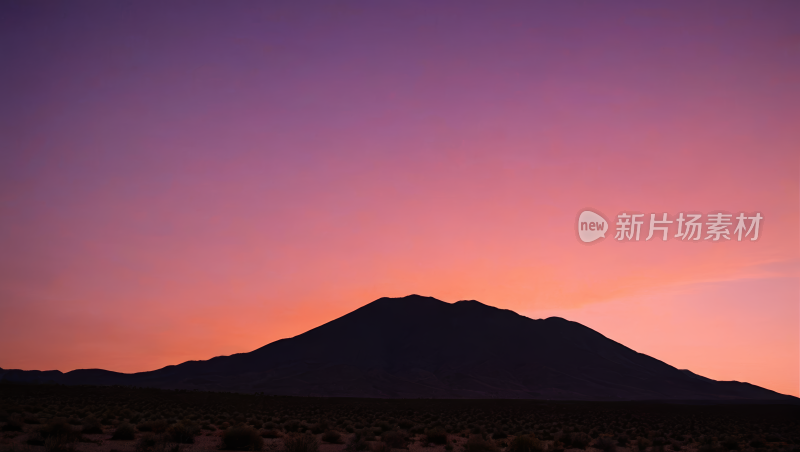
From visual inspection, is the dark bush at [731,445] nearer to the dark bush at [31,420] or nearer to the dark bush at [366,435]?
the dark bush at [366,435]

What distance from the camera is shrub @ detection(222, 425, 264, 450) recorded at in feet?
87.7

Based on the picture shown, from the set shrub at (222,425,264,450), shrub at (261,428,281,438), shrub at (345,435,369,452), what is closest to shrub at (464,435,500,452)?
shrub at (345,435,369,452)

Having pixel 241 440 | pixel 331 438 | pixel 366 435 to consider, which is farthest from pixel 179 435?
pixel 366 435

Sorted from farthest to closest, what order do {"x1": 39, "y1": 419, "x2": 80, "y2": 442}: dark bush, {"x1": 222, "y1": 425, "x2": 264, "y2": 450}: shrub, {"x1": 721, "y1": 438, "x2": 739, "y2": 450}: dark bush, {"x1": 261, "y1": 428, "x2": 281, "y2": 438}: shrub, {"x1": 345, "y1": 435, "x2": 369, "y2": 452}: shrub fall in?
{"x1": 721, "y1": 438, "x2": 739, "y2": 450}: dark bush → {"x1": 261, "y1": 428, "x2": 281, "y2": 438}: shrub → {"x1": 345, "y1": 435, "x2": 369, "y2": 452}: shrub → {"x1": 222, "y1": 425, "x2": 264, "y2": 450}: shrub → {"x1": 39, "y1": 419, "x2": 80, "y2": 442}: dark bush

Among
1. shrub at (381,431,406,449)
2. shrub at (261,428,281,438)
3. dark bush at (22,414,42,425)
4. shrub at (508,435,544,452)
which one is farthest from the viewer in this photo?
dark bush at (22,414,42,425)

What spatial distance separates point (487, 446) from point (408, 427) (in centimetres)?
1698

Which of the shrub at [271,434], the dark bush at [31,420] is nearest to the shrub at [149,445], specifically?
the shrub at [271,434]

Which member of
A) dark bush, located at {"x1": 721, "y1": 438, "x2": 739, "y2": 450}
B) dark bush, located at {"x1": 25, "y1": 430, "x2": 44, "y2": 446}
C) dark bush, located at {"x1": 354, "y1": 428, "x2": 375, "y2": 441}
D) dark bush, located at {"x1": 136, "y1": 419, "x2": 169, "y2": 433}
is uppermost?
dark bush, located at {"x1": 136, "y1": 419, "x2": 169, "y2": 433}

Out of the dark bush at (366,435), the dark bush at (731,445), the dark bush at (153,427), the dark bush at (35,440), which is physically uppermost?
the dark bush at (153,427)

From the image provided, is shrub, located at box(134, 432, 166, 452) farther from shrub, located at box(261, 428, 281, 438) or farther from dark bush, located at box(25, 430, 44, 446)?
shrub, located at box(261, 428, 281, 438)

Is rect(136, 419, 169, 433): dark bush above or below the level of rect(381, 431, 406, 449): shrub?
above

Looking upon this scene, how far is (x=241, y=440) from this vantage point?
27.1 m

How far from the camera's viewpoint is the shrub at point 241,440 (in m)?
26.7

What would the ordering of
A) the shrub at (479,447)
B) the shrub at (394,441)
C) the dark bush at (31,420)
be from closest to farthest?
the shrub at (479,447) < the shrub at (394,441) < the dark bush at (31,420)
